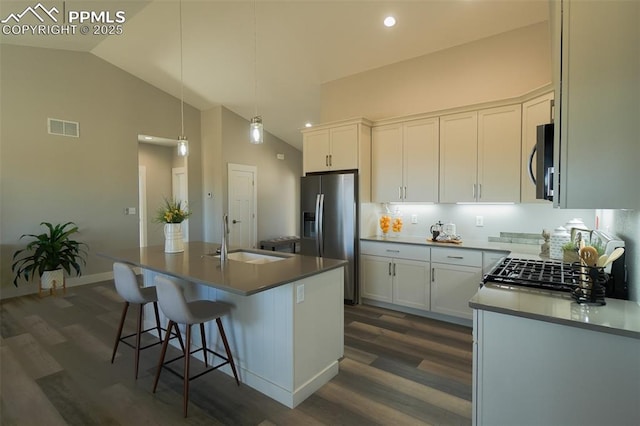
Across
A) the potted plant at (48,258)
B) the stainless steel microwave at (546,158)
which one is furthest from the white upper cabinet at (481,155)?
the potted plant at (48,258)

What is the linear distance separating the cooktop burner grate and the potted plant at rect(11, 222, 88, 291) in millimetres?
5653

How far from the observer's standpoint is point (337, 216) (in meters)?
4.25

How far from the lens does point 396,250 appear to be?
3902 millimetres

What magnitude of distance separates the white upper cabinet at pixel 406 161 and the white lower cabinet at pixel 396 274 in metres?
0.66

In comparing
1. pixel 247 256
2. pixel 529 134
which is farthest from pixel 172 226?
pixel 529 134

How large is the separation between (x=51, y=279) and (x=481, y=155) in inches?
242

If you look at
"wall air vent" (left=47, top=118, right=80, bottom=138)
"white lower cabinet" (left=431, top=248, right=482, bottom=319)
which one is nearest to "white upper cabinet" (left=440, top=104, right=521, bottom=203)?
"white lower cabinet" (left=431, top=248, right=482, bottom=319)

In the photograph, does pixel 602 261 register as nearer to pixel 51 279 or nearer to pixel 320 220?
pixel 320 220

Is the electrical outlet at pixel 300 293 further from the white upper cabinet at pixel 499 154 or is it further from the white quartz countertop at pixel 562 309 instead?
the white upper cabinet at pixel 499 154

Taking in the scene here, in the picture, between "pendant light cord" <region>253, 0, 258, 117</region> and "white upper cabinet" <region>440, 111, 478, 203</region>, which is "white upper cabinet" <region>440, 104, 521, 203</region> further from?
"pendant light cord" <region>253, 0, 258, 117</region>

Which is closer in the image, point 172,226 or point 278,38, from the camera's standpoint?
point 172,226

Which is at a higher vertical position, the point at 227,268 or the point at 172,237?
the point at 172,237

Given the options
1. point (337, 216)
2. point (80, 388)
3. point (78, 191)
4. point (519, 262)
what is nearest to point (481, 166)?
point (519, 262)

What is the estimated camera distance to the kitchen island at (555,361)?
1.28m
